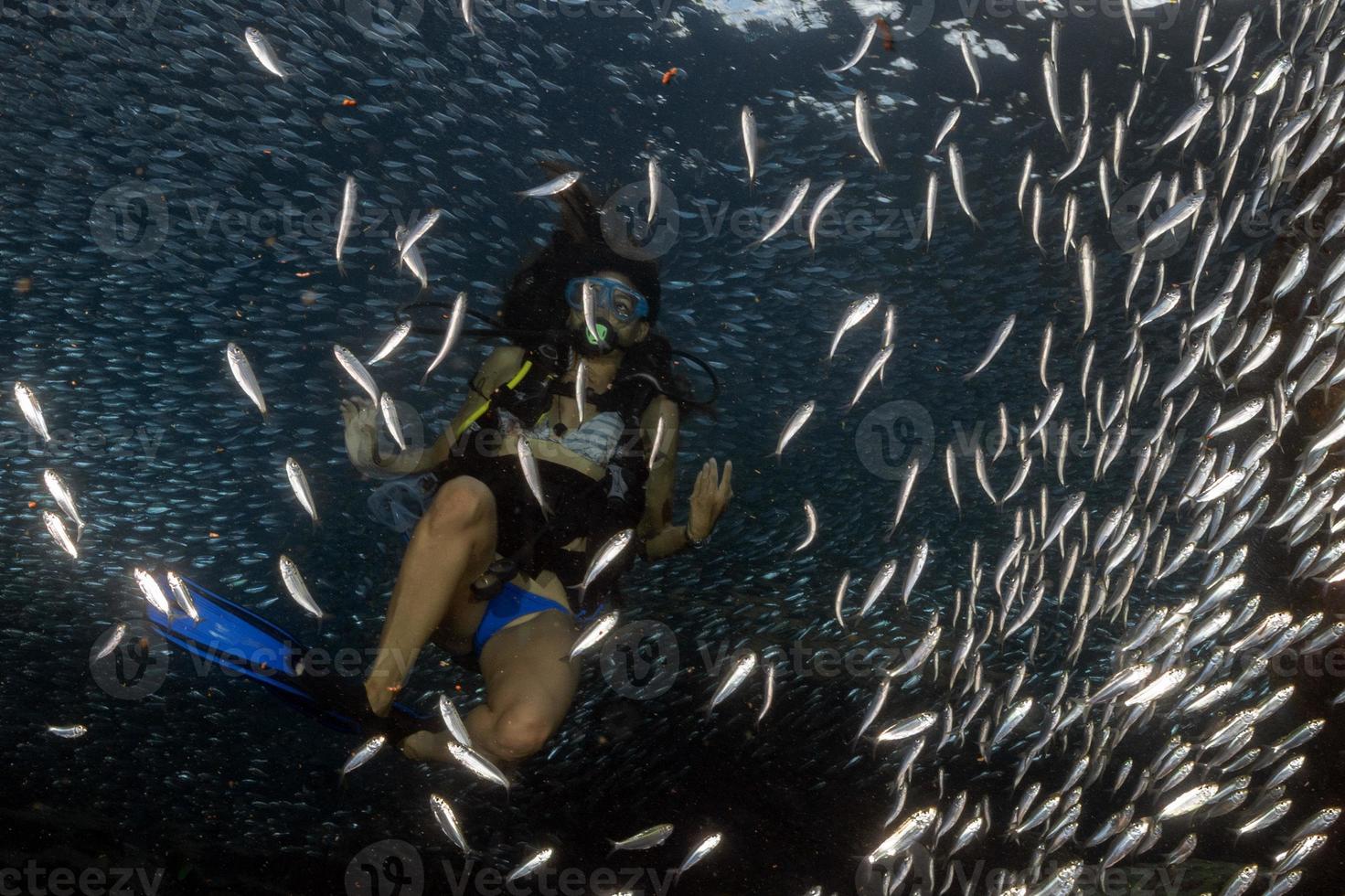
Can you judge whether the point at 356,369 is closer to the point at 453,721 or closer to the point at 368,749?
the point at 453,721

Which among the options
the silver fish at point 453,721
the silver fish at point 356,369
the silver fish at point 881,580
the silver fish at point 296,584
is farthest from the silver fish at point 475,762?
the silver fish at point 881,580

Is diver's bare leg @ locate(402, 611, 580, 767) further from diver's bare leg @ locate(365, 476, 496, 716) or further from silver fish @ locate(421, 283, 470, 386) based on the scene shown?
silver fish @ locate(421, 283, 470, 386)

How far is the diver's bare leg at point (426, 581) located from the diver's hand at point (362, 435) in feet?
1.21

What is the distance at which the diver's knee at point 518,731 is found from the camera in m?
3.26

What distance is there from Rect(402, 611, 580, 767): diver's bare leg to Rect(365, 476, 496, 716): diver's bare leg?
0.39 meters

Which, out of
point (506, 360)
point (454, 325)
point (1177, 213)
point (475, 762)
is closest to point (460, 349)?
point (506, 360)

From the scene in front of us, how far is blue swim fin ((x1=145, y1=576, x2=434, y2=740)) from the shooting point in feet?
10.2

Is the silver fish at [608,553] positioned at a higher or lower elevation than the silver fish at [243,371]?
lower

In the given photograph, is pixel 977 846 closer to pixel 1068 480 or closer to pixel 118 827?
pixel 1068 480

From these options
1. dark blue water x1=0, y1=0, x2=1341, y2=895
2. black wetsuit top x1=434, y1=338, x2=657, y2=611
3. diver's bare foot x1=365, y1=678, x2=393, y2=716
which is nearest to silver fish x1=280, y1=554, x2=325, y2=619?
diver's bare foot x1=365, y1=678, x2=393, y2=716

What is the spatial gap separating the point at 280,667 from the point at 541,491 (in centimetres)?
143

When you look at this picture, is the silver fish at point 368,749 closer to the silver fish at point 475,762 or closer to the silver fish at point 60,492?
the silver fish at point 475,762

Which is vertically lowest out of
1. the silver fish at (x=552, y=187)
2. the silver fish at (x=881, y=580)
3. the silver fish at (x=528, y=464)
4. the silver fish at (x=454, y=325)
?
the silver fish at (x=881, y=580)

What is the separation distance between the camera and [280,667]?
327cm
